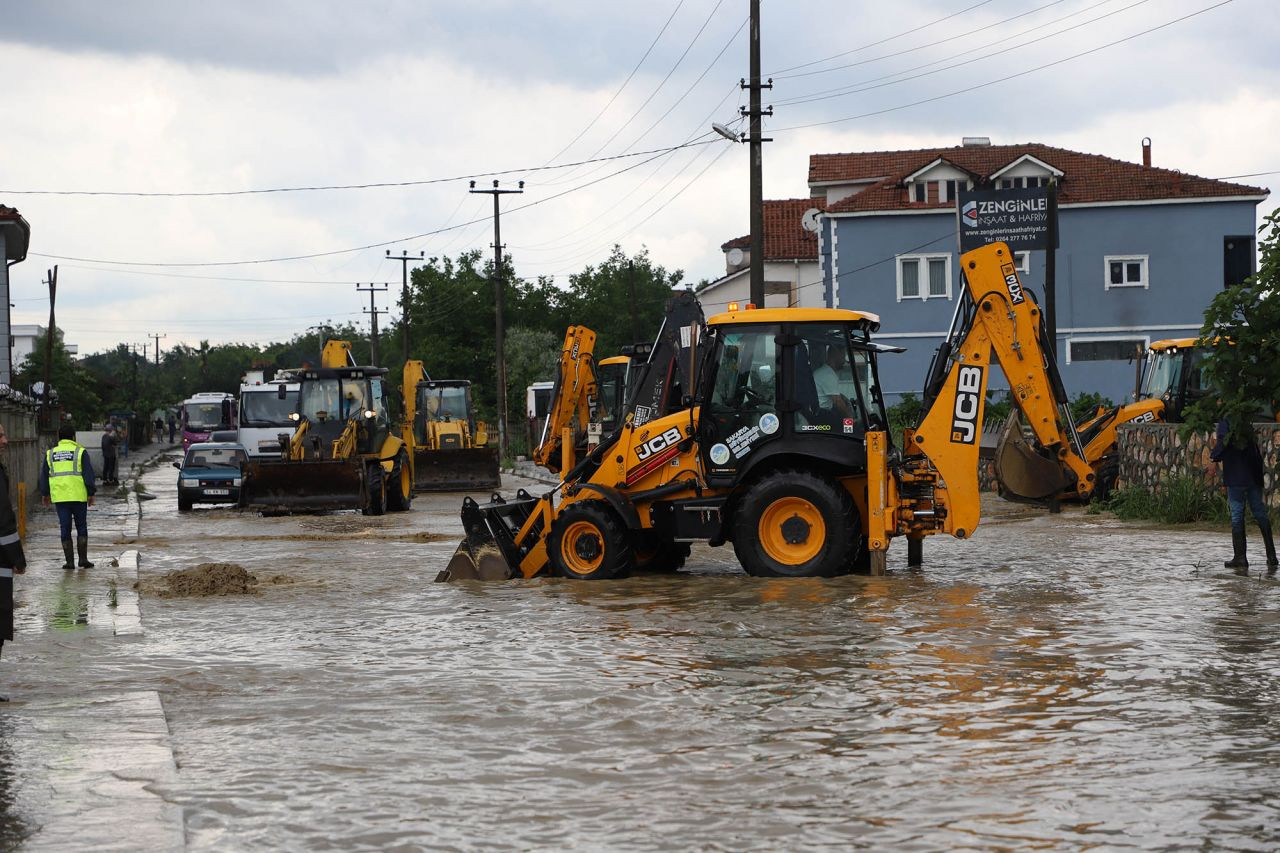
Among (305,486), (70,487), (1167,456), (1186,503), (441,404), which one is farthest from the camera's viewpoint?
(441,404)

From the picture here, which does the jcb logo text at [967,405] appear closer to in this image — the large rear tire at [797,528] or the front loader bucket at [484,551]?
the large rear tire at [797,528]

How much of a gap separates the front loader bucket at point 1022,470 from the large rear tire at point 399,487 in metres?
13.3

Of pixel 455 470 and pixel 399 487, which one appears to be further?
pixel 455 470

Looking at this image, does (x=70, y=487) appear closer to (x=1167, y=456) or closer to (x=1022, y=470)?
(x=1022, y=470)

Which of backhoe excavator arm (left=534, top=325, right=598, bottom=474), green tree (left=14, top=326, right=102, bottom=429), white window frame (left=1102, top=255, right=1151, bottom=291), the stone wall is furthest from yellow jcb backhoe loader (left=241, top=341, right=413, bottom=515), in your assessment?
green tree (left=14, top=326, right=102, bottom=429)

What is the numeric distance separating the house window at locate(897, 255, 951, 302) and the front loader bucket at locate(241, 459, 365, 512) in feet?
82.1

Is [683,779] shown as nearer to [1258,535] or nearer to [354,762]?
[354,762]

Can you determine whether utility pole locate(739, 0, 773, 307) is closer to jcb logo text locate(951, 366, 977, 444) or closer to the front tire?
the front tire

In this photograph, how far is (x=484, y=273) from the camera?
100 m

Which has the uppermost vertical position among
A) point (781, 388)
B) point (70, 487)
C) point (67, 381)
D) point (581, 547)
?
point (67, 381)

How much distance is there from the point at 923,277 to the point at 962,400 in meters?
35.0

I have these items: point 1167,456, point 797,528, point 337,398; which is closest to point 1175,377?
point 1167,456

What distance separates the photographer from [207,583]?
16234 mm

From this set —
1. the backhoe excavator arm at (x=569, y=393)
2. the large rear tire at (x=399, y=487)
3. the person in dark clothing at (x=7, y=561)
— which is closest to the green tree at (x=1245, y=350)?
the person in dark clothing at (x=7, y=561)
